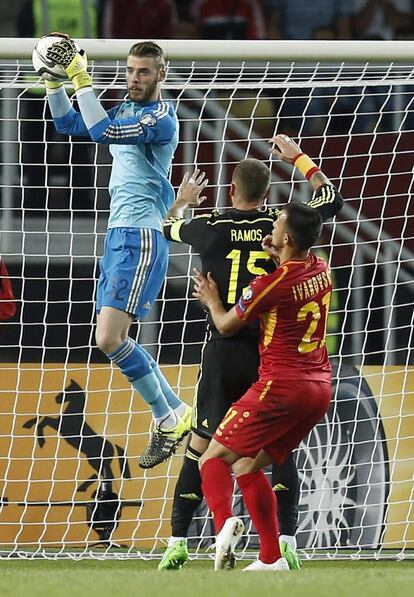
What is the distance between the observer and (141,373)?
677cm

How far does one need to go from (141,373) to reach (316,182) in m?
1.30

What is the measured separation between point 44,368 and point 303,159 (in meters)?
2.32

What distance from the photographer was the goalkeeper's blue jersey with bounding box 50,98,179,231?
21.5 ft

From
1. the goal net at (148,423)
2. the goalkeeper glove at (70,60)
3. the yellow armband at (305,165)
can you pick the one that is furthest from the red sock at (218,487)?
the goalkeeper glove at (70,60)

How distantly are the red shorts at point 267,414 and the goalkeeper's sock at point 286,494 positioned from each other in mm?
680

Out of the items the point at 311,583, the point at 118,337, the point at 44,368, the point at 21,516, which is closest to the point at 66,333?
the point at 44,368

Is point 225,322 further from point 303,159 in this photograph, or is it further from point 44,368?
point 44,368

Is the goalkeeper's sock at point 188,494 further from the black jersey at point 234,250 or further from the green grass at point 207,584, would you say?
the green grass at point 207,584

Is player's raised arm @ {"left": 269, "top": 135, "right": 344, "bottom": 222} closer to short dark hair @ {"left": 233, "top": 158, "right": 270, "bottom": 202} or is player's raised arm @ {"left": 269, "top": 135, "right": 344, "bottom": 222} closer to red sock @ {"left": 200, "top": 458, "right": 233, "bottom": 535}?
short dark hair @ {"left": 233, "top": 158, "right": 270, "bottom": 202}

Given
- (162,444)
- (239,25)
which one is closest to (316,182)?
(162,444)

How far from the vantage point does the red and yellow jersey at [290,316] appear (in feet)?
18.5

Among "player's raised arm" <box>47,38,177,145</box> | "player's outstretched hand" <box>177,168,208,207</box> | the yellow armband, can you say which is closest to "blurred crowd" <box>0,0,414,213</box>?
"player's raised arm" <box>47,38,177,145</box>

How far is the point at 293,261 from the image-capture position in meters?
5.75

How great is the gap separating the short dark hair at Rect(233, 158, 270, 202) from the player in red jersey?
33 cm
